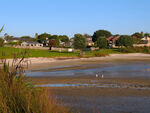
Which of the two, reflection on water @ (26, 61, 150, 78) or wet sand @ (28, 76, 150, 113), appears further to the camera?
reflection on water @ (26, 61, 150, 78)

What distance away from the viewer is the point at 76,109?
Result: 332 inches

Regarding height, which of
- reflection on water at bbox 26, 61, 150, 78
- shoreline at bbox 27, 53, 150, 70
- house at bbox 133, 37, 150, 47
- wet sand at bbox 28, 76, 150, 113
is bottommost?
shoreline at bbox 27, 53, 150, 70

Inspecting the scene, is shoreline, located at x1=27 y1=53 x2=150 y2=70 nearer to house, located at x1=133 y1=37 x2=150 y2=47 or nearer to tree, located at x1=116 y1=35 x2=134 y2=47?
tree, located at x1=116 y1=35 x2=134 y2=47

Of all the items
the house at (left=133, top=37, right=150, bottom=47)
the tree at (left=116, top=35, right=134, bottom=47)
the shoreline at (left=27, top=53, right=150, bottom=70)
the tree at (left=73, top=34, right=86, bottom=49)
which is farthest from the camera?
the house at (left=133, top=37, right=150, bottom=47)

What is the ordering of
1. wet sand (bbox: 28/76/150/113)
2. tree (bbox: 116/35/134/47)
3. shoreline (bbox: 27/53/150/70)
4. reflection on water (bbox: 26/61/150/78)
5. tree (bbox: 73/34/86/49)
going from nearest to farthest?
1. wet sand (bbox: 28/76/150/113)
2. reflection on water (bbox: 26/61/150/78)
3. shoreline (bbox: 27/53/150/70)
4. tree (bbox: 73/34/86/49)
5. tree (bbox: 116/35/134/47)

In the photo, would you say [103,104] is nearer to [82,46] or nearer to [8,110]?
[8,110]

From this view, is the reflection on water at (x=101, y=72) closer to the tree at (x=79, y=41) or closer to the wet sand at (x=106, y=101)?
the wet sand at (x=106, y=101)

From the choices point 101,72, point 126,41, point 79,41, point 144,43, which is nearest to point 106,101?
point 101,72

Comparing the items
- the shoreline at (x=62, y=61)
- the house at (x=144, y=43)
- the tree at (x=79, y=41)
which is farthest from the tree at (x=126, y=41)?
the shoreline at (x=62, y=61)

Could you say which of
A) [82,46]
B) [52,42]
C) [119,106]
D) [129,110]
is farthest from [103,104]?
[52,42]

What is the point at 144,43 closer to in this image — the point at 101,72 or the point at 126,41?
the point at 126,41

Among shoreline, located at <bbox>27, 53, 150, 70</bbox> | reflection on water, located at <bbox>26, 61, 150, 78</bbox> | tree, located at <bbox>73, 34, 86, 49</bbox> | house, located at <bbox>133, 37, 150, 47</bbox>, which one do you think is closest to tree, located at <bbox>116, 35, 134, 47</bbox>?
house, located at <bbox>133, 37, 150, 47</bbox>

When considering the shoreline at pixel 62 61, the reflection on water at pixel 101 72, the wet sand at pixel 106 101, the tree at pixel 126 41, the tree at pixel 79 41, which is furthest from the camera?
the tree at pixel 126 41

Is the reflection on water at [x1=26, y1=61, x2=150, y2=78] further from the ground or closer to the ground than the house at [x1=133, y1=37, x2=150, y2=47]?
closer to the ground
